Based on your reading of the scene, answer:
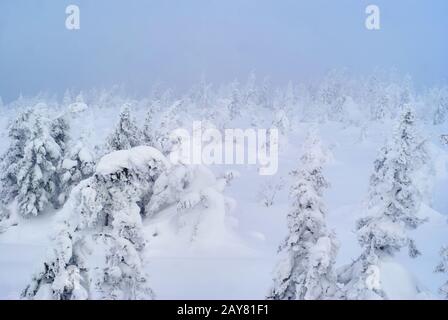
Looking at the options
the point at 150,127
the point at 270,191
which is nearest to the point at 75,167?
the point at 150,127

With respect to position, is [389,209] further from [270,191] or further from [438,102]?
[438,102]

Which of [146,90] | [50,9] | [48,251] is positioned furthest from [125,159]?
[50,9]

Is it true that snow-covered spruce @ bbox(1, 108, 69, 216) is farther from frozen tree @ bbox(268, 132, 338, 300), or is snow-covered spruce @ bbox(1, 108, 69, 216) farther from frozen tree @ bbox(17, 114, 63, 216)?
frozen tree @ bbox(268, 132, 338, 300)

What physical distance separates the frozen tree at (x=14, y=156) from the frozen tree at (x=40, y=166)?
5.7 inches

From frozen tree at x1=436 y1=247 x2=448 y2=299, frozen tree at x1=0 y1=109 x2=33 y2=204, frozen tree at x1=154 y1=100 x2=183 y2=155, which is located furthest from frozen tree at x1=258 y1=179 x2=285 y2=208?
frozen tree at x1=0 y1=109 x2=33 y2=204

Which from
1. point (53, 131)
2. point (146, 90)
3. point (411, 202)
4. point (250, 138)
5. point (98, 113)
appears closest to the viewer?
point (411, 202)

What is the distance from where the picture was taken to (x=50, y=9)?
15633 mm

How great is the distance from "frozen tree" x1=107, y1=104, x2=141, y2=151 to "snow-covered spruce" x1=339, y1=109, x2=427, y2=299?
7.36 metres

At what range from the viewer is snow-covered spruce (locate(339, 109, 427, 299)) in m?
12.8

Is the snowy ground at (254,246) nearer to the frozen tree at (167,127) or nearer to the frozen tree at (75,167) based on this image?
the frozen tree at (75,167)

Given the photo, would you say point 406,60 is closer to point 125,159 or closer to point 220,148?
point 220,148

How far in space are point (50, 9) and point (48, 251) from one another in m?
7.15

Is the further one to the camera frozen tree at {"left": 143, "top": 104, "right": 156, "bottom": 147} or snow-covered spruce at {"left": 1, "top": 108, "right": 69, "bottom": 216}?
snow-covered spruce at {"left": 1, "top": 108, "right": 69, "bottom": 216}

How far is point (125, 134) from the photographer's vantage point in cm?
1717
